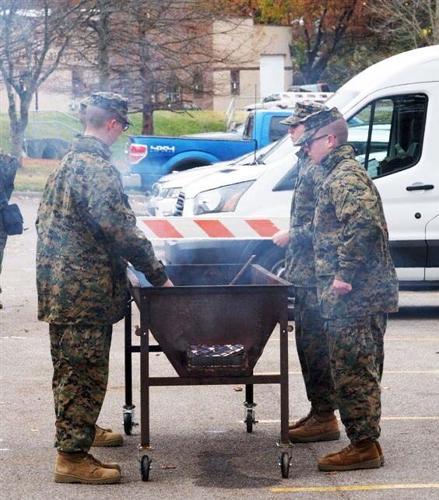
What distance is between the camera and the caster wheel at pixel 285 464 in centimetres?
709

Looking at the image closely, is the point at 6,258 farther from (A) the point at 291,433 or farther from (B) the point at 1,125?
(B) the point at 1,125

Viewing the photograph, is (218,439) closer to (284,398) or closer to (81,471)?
(284,398)

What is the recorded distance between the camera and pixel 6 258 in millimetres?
18938

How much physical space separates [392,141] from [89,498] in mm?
7120

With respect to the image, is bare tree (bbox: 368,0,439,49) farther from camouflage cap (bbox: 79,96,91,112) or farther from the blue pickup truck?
camouflage cap (bbox: 79,96,91,112)

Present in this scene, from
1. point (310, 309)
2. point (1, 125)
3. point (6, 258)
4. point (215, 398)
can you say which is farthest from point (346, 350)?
point (1, 125)

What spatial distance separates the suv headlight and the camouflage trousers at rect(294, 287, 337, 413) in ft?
17.1

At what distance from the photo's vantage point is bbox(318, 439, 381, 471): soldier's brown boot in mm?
7242

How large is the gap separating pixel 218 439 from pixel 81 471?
132 cm

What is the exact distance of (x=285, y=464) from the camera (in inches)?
280

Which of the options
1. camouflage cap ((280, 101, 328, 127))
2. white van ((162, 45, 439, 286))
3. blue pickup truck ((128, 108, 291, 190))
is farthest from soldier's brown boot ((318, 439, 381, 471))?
blue pickup truck ((128, 108, 291, 190))

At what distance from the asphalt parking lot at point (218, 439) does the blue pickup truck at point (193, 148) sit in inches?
518

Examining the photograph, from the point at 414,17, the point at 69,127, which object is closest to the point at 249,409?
the point at 414,17

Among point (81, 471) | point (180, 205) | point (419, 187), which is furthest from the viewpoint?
point (180, 205)
